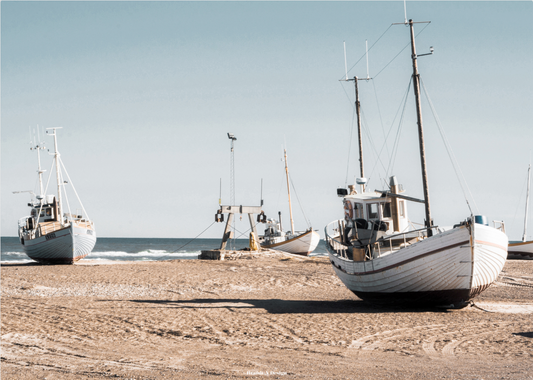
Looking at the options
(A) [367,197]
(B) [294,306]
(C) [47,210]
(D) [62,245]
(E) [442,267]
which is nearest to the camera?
(E) [442,267]

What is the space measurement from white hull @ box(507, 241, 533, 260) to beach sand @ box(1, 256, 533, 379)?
77.3 ft

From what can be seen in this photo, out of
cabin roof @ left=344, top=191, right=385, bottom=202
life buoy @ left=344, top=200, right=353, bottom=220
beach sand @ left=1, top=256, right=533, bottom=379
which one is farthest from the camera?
life buoy @ left=344, top=200, right=353, bottom=220

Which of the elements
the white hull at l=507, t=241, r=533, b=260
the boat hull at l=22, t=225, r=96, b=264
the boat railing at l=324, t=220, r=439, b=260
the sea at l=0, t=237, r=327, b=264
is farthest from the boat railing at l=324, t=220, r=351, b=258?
the white hull at l=507, t=241, r=533, b=260

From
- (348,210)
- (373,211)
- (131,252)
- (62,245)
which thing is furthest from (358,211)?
(131,252)

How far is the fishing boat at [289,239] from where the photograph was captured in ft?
156

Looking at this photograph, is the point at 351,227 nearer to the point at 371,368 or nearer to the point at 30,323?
the point at 371,368

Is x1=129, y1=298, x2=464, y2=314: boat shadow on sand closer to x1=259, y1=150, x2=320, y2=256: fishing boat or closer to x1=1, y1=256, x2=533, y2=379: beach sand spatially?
x1=1, y1=256, x2=533, y2=379: beach sand

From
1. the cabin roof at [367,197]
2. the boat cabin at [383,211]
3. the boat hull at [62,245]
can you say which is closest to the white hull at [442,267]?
the boat cabin at [383,211]

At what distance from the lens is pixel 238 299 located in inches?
643

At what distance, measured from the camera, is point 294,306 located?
48.9 ft

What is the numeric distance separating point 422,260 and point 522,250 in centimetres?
3262

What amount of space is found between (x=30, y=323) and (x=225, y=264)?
16871 millimetres

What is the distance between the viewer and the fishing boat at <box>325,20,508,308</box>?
12.3m

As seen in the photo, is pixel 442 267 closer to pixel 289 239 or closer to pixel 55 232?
pixel 55 232
